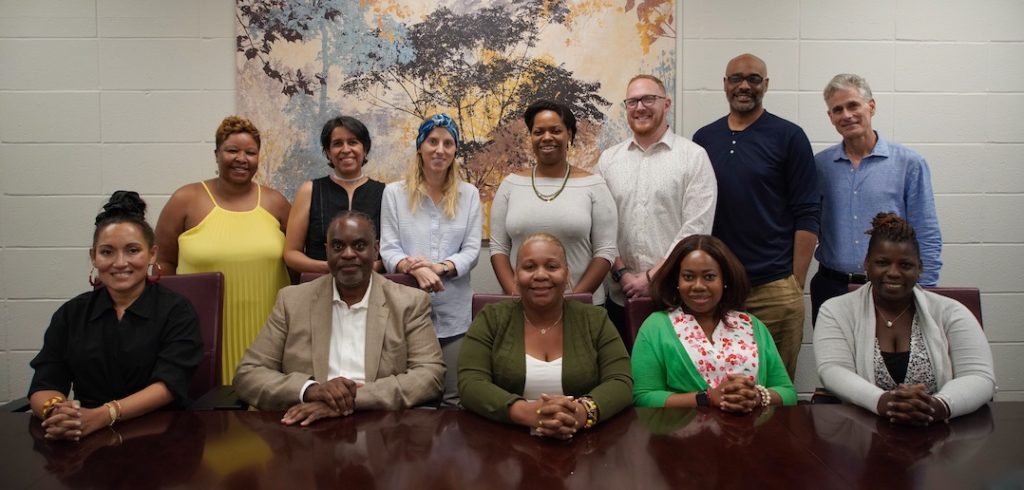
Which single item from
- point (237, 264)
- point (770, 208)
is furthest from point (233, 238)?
point (770, 208)

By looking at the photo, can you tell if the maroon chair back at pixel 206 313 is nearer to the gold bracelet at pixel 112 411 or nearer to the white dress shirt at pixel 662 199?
the gold bracelet at pixel 112 411

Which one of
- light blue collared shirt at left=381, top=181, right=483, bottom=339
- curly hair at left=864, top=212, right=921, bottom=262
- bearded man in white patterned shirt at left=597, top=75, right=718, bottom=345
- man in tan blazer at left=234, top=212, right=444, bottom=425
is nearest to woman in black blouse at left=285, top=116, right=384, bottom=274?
light blue collared shirt at left=381, top=181, right=483, bottom=339

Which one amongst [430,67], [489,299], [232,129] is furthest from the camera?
[430,67]

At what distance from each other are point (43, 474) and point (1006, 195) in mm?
4219

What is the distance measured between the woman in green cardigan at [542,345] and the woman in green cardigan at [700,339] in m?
0.14

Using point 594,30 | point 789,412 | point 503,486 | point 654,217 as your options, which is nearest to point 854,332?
point 789,412

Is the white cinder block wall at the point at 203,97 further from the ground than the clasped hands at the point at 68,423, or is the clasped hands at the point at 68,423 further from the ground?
the white cinder block wall at the point at 203,97

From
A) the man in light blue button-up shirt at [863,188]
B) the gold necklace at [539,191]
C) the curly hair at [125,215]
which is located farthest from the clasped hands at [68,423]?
the man in light blue button-up shirt at [863,188]

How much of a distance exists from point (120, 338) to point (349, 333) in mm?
650

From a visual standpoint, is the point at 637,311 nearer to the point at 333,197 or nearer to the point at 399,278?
the point at 399,278

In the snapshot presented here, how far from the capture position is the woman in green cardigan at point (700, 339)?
215 centimetres

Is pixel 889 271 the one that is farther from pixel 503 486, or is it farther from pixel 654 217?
pixel 503 486

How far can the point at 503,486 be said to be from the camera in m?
1.36

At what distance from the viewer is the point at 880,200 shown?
288 centimetres
